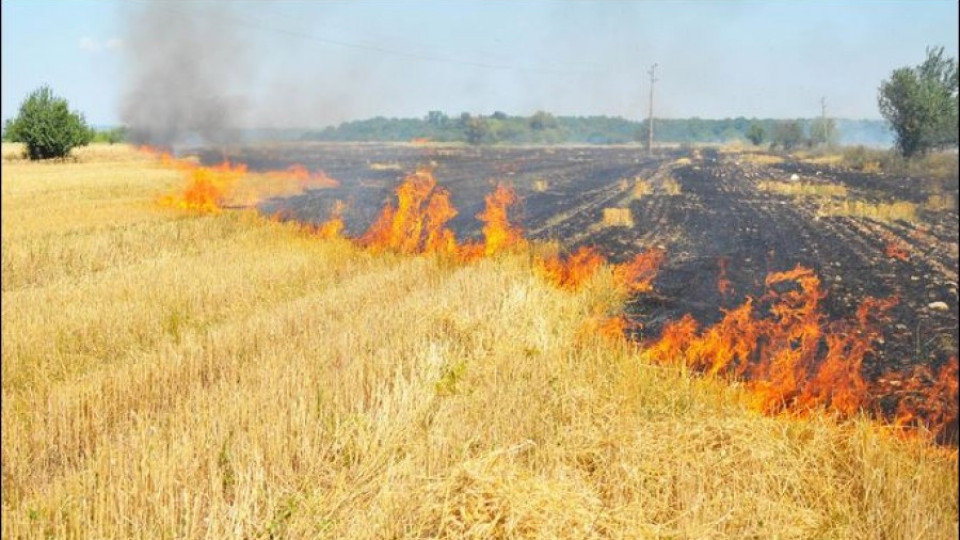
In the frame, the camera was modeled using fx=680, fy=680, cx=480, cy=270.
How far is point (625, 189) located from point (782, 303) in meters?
22.0

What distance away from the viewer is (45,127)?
3522 centimetres

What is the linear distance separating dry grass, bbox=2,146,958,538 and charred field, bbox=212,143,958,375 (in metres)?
2.72

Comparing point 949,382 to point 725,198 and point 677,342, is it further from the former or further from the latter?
point 725,198

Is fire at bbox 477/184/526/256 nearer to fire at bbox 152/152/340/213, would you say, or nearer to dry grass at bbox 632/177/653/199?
dry grass at bbox 632/177/653/199

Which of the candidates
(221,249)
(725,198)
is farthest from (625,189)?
(221,249)

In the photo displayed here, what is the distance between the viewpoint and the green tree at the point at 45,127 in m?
34.2

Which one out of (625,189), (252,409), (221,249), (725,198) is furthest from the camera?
(625,189)

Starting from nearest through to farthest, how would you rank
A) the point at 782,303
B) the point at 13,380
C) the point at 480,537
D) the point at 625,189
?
1. the point at 480,537
2. the point at 13,380
3. the point at 782,303
4. the point at 625,189

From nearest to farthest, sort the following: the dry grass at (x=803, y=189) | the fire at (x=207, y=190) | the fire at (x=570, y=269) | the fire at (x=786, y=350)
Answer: the fire at (x=786, y=350)
the fire at (x=570, y=269)
the fire at (x=207, y=190)
the dry grass at (x=803, y=189)

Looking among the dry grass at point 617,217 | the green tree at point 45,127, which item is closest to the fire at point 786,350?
the dry grass at point 617,217

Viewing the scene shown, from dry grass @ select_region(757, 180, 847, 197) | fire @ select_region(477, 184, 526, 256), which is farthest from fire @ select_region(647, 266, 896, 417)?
dry grass @ select_region(757, 180, 847, 197)

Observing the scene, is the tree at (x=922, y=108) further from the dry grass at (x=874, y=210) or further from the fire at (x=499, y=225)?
the fire at (x=499, y=225)

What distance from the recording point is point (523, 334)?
27.5 feet

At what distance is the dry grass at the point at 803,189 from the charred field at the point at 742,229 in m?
0.08
